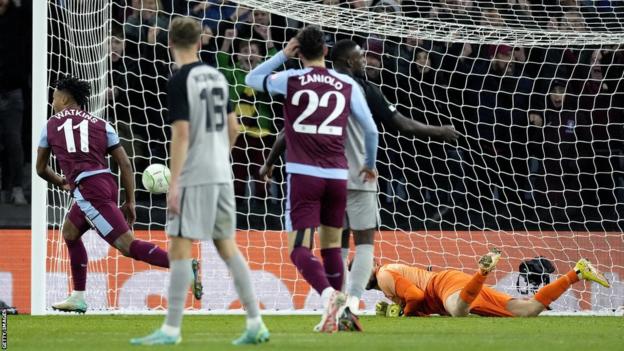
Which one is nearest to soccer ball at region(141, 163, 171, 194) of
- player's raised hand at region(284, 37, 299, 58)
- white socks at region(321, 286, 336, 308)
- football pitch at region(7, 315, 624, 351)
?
football pitch at region(7, 315, 624, 351)

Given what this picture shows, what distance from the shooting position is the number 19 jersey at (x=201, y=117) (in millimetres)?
6711

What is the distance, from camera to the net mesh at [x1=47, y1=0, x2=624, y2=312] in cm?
1216

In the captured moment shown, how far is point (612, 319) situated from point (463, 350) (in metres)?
4.28

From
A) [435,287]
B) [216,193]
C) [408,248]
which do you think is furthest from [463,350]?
[408,248]

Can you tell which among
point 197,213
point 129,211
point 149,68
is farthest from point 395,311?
point 197,213

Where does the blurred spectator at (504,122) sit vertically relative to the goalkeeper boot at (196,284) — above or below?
above

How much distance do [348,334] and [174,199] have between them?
1.72m

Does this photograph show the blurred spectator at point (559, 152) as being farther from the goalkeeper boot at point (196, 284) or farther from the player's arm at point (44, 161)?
the player's arm at point (44, 161)

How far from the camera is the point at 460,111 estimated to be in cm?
1395

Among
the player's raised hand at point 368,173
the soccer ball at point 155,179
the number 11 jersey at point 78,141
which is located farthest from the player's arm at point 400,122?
the soccer ball at point 155,179

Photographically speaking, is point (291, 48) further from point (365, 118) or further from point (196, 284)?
point (196, 284)

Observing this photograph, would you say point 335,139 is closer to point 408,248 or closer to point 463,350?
point 463,350

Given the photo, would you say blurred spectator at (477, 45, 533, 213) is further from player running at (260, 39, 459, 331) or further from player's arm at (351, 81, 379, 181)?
player's arm at (351, 81, 379, 181)

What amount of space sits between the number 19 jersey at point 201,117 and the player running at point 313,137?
4.08 feet
